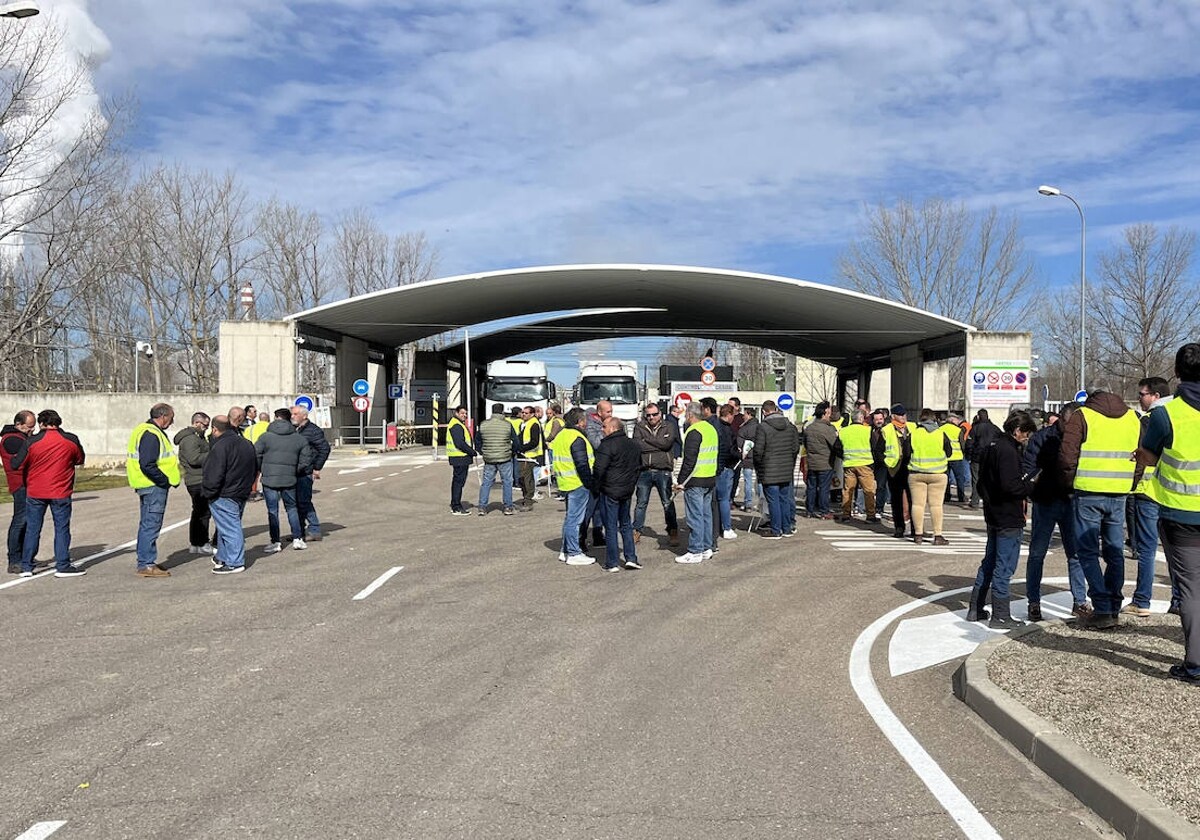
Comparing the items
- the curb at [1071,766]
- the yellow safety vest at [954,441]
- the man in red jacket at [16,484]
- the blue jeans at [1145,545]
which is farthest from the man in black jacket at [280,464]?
the yellow safety vest at [954,441]

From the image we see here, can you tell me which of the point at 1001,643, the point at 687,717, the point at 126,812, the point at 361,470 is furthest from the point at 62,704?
the point at 361,470

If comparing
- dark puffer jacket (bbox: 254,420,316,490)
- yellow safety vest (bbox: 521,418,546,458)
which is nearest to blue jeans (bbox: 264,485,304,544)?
dark puffer jacket (bbox: 254,420,316,490)

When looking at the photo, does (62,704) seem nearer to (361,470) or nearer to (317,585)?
(317,585)

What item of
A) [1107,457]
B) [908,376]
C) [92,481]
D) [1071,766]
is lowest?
[92,481]

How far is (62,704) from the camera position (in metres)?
5.67

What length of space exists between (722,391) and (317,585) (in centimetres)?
4610

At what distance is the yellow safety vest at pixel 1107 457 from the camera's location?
7.38 metres

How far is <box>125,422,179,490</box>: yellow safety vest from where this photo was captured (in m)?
10.0

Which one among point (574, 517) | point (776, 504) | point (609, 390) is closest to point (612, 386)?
point (609, 390)

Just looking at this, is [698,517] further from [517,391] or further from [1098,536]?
[517,391]

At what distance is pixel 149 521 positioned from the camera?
10.1 metres

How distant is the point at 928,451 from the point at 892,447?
1.12 metres

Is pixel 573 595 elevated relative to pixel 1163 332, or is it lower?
lower

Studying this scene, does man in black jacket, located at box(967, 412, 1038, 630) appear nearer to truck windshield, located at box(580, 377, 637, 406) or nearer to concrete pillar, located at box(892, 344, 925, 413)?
truck windshield, located at box(580, 377, 637, 406)
